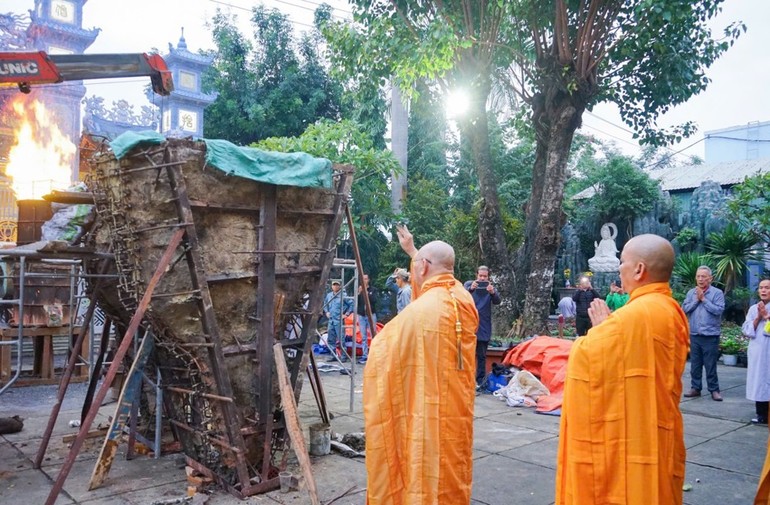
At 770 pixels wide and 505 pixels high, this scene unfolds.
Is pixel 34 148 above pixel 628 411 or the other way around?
above

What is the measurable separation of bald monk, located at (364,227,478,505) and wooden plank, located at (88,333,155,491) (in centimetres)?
283

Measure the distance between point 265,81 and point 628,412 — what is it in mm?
21685

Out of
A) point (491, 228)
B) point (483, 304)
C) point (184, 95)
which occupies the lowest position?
point (483, 304)

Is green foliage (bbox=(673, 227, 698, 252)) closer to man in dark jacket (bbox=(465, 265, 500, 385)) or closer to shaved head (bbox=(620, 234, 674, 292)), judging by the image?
man in dark jacket (bbox=(465, 265, 500, 385))

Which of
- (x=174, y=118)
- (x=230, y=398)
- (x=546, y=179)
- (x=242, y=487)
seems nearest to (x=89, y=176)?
(x=230, y=398)

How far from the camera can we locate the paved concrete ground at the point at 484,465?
5145 mm

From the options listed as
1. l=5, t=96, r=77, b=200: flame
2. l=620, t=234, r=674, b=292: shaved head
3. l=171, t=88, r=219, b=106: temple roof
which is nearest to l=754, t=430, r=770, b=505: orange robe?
l=620, t=234, r=674, b=292: shaved head

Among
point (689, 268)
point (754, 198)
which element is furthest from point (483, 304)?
point (754, 198)

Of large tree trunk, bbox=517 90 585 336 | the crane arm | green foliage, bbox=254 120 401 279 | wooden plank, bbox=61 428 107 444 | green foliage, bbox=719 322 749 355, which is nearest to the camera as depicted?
wooden plank, bbox=61 428 107 444

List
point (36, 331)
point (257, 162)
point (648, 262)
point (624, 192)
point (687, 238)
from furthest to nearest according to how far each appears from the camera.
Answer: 1. point (624, 192)
2. point (687, 238)
3. point (36, 331)
4. point (257, 162)
5. point (648, 262)

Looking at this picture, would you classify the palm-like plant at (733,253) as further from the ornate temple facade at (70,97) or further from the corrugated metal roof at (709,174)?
the ornate temple facade at (70,97)

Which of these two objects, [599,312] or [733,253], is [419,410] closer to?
[599,312]

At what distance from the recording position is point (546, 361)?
374 inches

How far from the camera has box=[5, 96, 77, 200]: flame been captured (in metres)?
16.7
